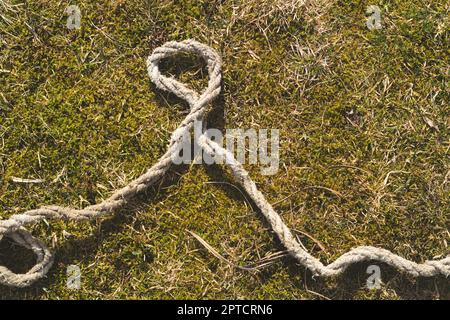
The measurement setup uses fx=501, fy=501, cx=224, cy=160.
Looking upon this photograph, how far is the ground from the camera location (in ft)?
7.55

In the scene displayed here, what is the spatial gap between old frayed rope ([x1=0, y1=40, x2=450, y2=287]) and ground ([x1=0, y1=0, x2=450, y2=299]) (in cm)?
7

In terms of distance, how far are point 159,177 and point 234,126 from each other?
428 mm

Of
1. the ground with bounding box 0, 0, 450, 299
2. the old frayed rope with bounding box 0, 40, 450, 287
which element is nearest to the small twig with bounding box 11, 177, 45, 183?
the ground with bounding box 0, 0, 450, 299

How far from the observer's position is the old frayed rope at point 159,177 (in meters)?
2.22

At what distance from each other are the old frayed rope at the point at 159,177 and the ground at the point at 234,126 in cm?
7

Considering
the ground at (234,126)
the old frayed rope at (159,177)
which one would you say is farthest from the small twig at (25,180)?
the old frayed rope at (159,177)

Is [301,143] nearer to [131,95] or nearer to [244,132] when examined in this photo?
[244,132]

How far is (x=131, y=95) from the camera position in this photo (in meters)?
2.39

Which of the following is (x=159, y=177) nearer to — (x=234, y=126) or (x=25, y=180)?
(x=234, y=126)

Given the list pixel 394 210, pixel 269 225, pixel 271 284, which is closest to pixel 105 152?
pixel 269 225

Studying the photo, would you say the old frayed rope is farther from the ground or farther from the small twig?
the small twig

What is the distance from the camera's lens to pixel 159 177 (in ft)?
7.60

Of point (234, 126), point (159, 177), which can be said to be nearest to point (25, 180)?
point (159, 177)

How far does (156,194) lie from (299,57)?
944 mm
